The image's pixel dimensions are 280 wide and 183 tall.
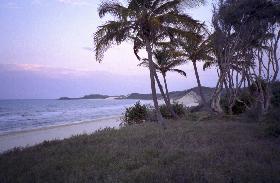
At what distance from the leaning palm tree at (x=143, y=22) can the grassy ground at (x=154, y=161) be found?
600 cm

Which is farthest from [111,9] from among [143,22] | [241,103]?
[241,103]

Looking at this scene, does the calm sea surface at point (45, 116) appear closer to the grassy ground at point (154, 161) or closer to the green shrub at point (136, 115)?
the green shrub at point (136, 115)

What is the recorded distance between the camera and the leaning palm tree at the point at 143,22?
56.0ft

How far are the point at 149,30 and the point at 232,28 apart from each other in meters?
5.25

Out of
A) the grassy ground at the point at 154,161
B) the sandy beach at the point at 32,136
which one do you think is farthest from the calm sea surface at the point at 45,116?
the grassy ground at the point at 154,161

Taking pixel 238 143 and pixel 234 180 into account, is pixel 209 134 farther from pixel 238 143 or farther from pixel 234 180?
pixel 234 180

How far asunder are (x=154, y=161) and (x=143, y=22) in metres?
9.75

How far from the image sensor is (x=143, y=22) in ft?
57.0

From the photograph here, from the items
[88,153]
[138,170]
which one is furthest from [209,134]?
[138,170]

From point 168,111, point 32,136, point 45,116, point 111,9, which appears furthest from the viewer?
point 45,116

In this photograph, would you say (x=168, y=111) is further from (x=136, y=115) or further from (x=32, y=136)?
(x=32, y=136)

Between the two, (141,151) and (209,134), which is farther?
(209,134)

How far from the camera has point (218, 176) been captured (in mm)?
7246

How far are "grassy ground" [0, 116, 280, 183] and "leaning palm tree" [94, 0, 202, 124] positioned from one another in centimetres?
600
